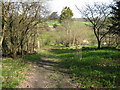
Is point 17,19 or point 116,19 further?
point 116,19

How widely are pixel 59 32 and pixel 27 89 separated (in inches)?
1680

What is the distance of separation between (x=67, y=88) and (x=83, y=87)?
813 millimetres

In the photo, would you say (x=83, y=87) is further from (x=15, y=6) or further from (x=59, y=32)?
(x=59, y=32)

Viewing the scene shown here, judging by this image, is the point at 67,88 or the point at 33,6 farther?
the point at 33,6

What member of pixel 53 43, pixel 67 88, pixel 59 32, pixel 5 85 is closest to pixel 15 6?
pixel 5 85

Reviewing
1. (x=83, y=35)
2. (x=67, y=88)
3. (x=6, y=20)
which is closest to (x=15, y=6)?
(x=6, y=20)

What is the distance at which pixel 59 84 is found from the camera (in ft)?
24.8

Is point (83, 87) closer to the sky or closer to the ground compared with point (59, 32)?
closer to the ground

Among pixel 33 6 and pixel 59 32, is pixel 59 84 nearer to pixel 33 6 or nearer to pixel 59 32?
pixel 33 6

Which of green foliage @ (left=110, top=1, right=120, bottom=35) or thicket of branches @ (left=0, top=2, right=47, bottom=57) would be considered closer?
thicket of branches @ (left=0, top=2, right=47, bottom=57)

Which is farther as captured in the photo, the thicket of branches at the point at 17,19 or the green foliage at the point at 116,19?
the green foliage at the point at 116,19

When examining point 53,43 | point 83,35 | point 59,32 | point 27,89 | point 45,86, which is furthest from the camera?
point 53,43

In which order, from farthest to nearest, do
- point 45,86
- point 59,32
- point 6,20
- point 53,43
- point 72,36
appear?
point 53,43, point 59,32, point 72,36, point 6,20, point 45,86

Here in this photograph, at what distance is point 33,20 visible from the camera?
16984 millimetres
